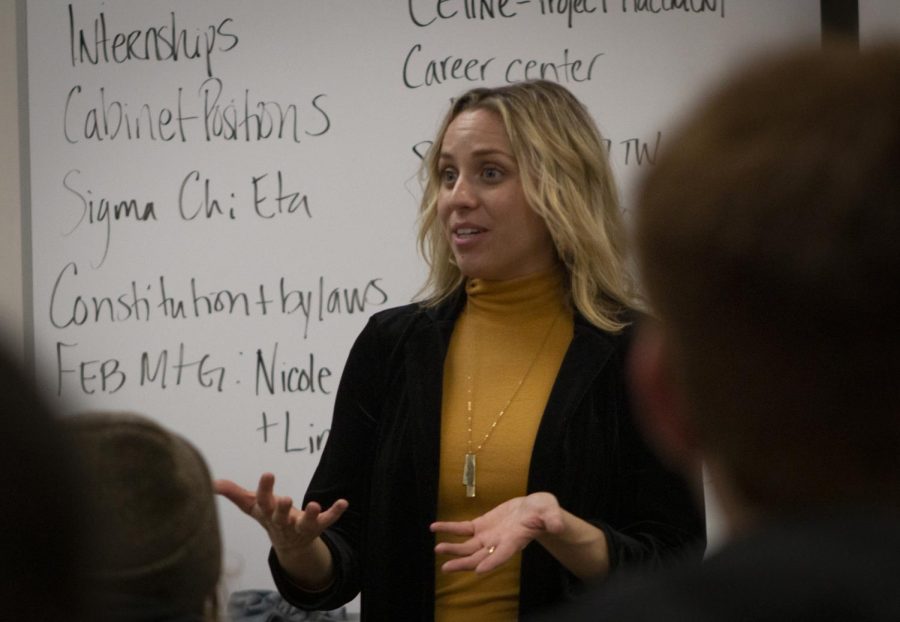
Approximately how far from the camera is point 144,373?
8.83 feet

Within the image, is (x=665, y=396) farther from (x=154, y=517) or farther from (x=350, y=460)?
(x=350, y=460)

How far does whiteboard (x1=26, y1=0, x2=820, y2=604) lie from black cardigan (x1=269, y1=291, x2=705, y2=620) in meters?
0.87

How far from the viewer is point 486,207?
177 cm

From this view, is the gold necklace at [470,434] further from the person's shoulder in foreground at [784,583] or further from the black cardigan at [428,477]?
the person's shoulder in foreground at [784,583]

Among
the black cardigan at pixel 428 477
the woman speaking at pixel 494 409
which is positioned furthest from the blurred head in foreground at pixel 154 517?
the black cardigan at pixel 428 477

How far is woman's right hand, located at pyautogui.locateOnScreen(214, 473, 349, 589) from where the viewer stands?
1522 millimetres

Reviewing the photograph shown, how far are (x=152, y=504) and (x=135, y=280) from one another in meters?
2.13

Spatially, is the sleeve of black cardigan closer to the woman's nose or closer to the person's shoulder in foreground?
the woman's nose

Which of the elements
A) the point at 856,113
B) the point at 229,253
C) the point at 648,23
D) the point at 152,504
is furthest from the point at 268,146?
the point at 856,113

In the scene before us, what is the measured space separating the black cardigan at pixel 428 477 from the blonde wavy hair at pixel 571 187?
0.22 ft

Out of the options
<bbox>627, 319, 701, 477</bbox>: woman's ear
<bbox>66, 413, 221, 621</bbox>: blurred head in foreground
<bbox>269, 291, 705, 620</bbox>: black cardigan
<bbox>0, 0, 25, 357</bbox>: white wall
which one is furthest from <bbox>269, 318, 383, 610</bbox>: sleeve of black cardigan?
<bbox>0, 0, 25, 357</bbox>: white wall

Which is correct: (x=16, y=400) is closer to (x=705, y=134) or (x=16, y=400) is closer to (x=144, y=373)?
(x=705, y=134)

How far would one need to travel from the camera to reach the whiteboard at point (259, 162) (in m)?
2.60

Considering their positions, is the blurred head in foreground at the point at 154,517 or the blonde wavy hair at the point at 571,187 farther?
the blonde wavy hair at the point at 571,187
